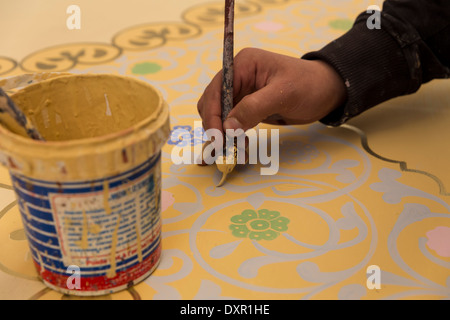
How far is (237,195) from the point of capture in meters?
0.60

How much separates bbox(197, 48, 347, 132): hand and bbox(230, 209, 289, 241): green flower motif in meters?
0.10

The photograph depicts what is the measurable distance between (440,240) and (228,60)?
12.1 inches

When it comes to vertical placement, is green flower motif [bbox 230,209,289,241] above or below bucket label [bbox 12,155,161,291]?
below

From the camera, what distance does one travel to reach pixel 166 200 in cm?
59

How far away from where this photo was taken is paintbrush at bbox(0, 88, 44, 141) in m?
0.41

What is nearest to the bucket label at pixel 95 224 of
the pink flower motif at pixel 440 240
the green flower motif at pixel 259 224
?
the green flower motif at pixel 259 224

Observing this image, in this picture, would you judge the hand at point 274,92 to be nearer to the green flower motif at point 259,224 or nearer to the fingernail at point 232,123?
the fingernail at point 232,123

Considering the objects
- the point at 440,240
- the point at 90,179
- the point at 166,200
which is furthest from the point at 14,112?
the point at 440,240

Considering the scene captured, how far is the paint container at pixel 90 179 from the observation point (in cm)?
39

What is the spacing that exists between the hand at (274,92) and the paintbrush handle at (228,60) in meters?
0.01

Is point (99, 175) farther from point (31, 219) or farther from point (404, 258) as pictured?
point (404, 258)

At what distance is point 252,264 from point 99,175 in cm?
19

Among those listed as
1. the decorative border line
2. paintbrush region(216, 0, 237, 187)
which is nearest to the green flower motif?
paintbrush region(216, 0, 237, 187)

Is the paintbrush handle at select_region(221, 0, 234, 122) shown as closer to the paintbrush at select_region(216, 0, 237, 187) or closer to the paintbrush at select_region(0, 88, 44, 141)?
the paintbrush at select_region(216, 0, 237, 187)
